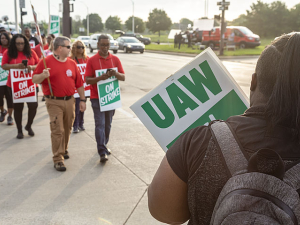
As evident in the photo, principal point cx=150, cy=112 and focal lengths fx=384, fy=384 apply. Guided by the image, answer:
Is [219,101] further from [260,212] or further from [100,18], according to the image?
[100,18]

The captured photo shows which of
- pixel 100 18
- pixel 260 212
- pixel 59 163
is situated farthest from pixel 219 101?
pixel 100 18

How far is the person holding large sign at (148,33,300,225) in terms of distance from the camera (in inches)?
51.2

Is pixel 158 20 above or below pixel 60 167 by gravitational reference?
above

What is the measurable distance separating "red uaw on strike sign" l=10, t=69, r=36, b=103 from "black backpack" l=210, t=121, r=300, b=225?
246 inches

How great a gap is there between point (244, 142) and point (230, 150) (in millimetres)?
63

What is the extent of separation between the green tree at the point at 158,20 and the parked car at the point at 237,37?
5358 cm

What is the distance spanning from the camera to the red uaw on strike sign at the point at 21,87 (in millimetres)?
6949

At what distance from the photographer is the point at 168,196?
155 centimetres

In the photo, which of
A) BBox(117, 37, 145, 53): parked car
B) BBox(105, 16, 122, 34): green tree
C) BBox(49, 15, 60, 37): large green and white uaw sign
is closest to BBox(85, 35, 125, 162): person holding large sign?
BBox(49, 15, 60, 37): large green and white uaw sign

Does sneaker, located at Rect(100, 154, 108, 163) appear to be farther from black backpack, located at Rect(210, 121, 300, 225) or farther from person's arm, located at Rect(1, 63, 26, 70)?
black backpack, located at Rect(210, 121, 300, 225)

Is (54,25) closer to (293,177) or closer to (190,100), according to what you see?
(190,100)

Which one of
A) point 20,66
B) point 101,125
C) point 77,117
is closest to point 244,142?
point 101,125

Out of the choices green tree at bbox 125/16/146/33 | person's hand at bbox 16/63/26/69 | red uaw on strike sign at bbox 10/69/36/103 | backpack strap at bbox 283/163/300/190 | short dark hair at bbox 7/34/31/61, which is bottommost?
red uaw on strike sign at bbox 10/69/36/103

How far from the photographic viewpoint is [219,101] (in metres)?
2.31
